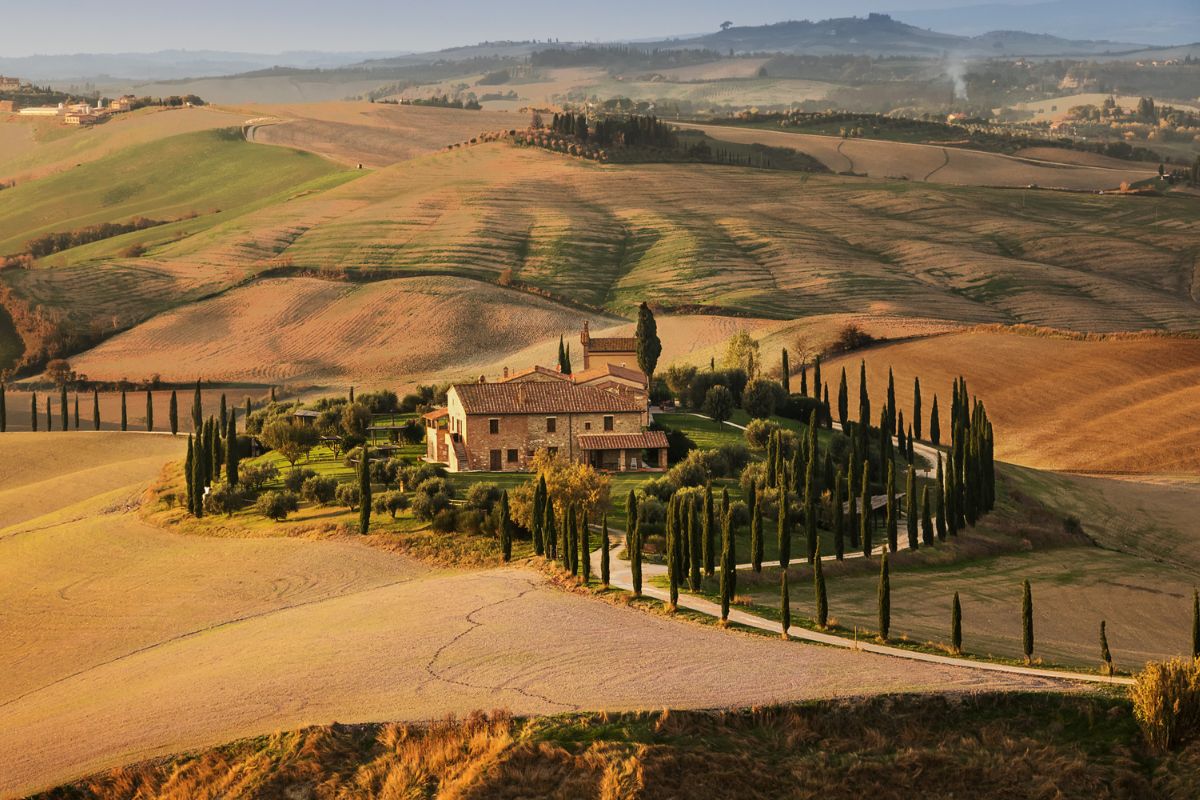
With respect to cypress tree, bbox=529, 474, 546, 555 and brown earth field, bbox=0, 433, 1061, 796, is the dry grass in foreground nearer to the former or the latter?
brown earth field, bbox=0, 433, 1061, 796

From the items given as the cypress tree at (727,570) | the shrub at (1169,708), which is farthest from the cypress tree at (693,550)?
the shrub at (1169,708)

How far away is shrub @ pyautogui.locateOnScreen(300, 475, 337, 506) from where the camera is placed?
72875 mm

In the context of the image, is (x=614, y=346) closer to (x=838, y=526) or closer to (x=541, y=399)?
(x=541, y=399)

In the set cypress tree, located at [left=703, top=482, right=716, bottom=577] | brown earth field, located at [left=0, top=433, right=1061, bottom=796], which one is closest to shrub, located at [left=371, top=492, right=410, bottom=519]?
brown earth field, located at [left=0, top=433, right=1061, bottom=796]

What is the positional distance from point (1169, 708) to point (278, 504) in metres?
40.4

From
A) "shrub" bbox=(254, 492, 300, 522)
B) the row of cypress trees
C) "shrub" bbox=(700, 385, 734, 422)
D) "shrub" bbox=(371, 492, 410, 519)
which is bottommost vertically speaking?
the row of cypress trees

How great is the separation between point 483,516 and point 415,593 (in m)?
9.81

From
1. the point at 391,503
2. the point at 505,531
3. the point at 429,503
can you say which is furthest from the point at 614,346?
the point at 505,531

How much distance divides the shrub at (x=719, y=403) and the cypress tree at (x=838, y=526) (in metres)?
20.7

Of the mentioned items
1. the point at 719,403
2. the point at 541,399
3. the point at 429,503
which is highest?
the point at 541,399

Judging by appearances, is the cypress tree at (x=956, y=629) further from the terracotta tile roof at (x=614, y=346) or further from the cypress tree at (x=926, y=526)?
the terracotta tile roof at (x=614, y=346)

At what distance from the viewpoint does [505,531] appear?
206 ft

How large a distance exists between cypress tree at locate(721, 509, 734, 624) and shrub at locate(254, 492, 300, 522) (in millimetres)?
23398

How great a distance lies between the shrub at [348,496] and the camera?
71.7 meters
